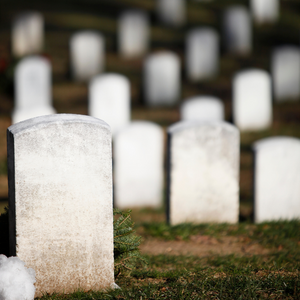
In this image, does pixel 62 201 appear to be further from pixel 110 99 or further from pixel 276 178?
pixel 110 99

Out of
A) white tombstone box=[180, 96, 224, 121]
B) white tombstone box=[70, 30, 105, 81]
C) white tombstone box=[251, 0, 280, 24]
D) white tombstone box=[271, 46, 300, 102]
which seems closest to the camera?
white tombstone box=[180, 96, 224, 121]

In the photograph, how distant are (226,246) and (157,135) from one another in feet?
6.51

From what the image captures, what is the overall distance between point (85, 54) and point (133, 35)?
273 cm

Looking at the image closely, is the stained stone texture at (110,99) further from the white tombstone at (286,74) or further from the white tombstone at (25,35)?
the white tombstone at (25,35)

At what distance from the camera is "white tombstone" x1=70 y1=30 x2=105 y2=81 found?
39.2 feet

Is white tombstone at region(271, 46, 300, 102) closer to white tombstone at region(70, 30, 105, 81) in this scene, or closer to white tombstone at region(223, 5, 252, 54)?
white tombstone at region(223, 5, 252, 54)

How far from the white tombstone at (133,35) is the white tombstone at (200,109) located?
7.47 metres

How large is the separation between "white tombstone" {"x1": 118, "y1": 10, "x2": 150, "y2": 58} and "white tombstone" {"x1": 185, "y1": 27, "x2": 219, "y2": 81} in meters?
2.51

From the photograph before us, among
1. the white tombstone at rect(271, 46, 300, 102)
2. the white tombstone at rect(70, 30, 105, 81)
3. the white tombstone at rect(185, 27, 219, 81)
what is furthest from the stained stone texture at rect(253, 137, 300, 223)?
the white tombstone at rect(70, 30, 105, 81)

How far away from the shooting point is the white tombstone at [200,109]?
7.11 metres

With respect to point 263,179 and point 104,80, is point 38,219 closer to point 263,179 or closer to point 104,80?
point 263,179

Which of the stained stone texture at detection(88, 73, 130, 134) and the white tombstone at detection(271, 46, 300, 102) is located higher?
the white tombstone at detection(271, 46, 300, 102)

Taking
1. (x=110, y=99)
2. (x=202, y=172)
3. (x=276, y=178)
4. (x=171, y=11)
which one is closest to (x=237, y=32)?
(x=171, y=11)

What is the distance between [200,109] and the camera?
7195 mm
